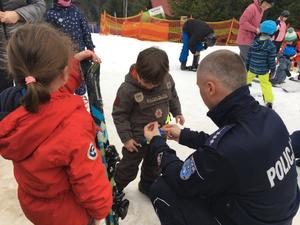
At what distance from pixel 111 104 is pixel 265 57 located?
7.58 ft

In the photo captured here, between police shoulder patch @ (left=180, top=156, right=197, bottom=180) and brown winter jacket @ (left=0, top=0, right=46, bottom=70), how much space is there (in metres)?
1.54

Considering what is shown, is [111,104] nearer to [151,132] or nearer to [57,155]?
[151,132]

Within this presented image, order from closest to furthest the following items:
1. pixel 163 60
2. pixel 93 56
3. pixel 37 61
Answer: pixel 37 61, pixel 93 56, pixel 163 60

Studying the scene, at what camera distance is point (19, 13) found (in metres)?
2.52

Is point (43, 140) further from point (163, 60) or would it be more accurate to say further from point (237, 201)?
point (163, 60)

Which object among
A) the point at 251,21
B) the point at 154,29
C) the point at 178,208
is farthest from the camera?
the point at 154,29

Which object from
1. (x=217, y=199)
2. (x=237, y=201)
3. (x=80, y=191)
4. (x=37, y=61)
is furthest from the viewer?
(x=217, y=199)

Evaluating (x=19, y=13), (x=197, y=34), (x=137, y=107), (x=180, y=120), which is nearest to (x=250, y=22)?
(x=197, y=34)

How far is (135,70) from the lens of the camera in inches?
98.3

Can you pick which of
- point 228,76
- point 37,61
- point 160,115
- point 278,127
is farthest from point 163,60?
point 37,61

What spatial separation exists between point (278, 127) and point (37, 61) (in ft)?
3.73

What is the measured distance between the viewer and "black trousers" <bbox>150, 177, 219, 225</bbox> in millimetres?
1911

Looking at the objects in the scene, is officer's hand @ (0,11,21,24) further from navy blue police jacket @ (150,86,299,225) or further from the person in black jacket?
the person in black jacket

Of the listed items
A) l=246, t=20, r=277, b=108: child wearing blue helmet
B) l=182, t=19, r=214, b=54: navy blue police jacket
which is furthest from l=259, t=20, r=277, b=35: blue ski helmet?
l=182, t=19, r=214, b=54: navy blue police jacket
